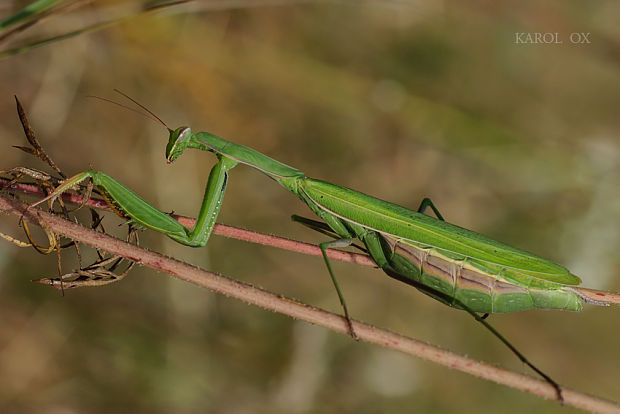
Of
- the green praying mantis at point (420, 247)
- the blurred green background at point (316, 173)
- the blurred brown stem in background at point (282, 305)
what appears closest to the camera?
the blurred brown stem in background at point (282, 305)

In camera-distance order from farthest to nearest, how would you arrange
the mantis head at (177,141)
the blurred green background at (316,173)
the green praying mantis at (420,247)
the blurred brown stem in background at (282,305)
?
1. the blurred green background at (316,173)
2. the mantis head at (177,141)
3. the green praying mantis at (420,247)
4. the blurred brown stem in background at (282,305)

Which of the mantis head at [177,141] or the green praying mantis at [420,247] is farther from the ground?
the mantis head at [177,141]

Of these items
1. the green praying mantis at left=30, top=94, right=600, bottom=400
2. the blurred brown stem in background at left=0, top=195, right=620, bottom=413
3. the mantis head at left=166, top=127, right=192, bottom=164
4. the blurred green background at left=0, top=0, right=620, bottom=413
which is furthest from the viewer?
the blurred green background at left=0, top=0, right=620, bottom=413

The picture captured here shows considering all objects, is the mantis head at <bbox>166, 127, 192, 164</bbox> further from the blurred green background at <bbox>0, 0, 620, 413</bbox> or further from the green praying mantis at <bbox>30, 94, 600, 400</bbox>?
the blurred green background at <bbox>0, 0, 620, 413</bbox>

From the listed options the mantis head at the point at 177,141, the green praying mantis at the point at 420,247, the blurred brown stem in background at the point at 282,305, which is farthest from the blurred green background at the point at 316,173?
the blurred brown stem in background at the point at 282,305

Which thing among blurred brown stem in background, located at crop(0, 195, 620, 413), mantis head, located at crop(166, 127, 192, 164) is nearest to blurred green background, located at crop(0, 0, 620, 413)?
mantis head, located at crop(166, 127, 192, 164)

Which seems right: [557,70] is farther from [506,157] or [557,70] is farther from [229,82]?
[229,82]

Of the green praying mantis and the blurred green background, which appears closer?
the green praying mantis

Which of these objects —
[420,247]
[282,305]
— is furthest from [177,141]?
[420,247]

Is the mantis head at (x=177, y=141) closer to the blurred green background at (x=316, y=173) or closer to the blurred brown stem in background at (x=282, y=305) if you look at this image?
the blurred brown stem in background at (x=282, y=305)
